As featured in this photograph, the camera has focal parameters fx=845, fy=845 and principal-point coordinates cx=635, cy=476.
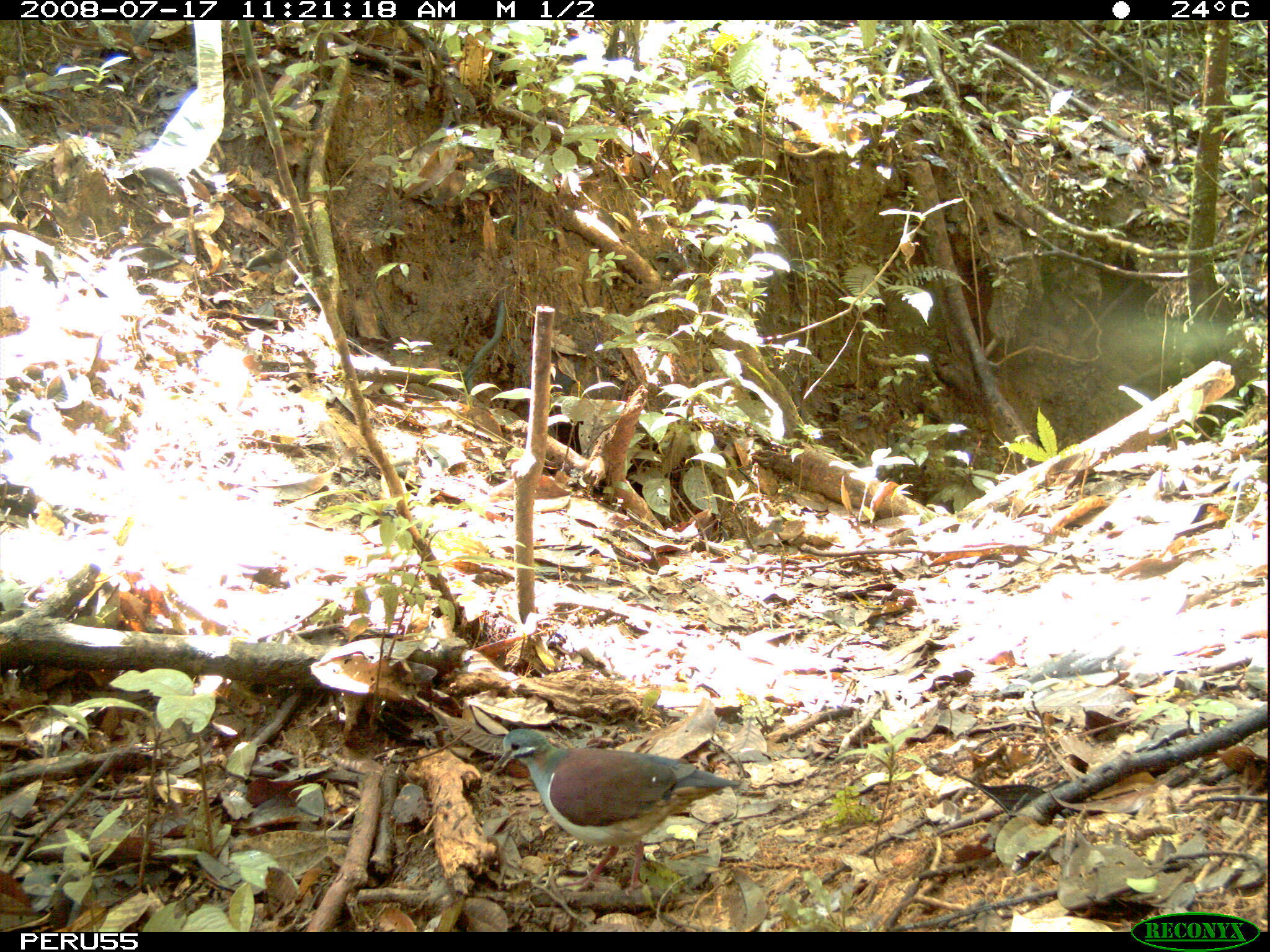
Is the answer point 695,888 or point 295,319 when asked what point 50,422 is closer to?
point 295,319

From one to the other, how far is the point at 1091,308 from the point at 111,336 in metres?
7.41

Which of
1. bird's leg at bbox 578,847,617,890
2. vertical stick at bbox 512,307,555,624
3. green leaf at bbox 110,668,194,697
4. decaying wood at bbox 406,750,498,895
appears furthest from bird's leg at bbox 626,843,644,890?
green leaf at bbox 110,668,194,697

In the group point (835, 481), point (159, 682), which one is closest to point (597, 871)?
point (159, 682)

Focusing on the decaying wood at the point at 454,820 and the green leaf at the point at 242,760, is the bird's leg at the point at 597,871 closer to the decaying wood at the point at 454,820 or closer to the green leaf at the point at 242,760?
the decaying wood at the point at 454,820

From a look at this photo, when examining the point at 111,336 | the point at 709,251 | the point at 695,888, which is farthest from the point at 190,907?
the point at 709,251

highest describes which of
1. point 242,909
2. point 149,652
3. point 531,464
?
point 531,464

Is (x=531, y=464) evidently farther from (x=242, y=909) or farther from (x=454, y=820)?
(x=242, y=909)
